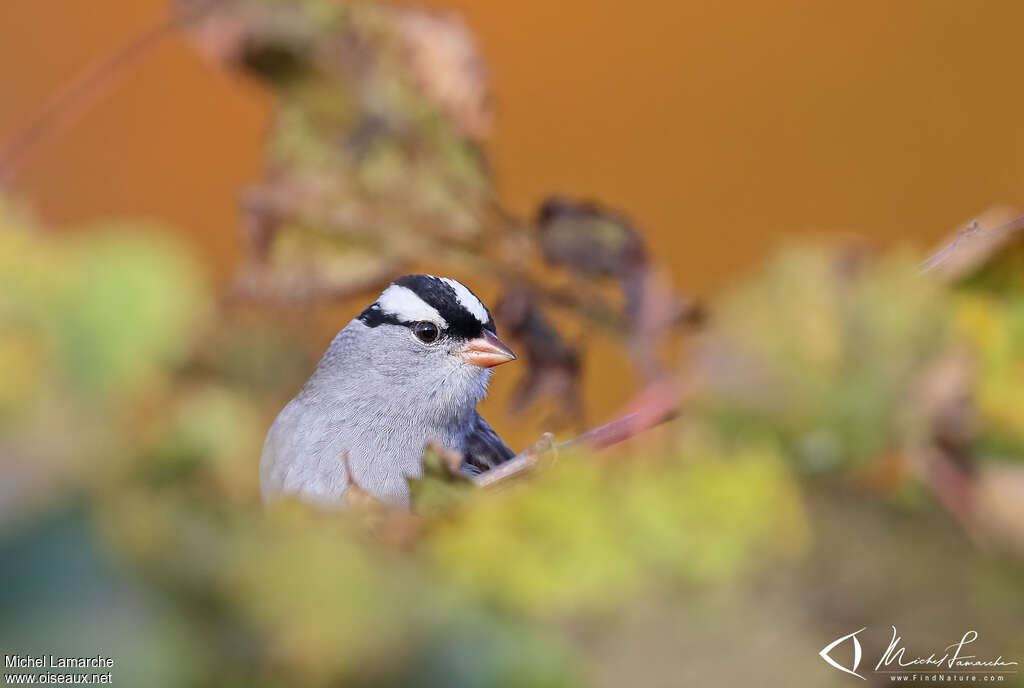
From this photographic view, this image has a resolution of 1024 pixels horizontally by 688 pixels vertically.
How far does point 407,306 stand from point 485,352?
199 millimetres

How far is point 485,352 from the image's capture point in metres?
1.55

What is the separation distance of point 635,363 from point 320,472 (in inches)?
39.3

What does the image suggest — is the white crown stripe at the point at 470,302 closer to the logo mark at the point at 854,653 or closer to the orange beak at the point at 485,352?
the orange beak at the point at 485,352

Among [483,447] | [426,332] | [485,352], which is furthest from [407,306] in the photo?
[483,447]

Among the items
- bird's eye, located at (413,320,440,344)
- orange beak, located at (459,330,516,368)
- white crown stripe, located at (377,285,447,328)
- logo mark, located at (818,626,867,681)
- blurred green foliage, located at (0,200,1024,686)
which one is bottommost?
logo mark, located at (818,626,867,681)

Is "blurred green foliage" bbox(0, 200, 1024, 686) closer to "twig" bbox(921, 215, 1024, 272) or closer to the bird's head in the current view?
"twig" bbox(921, 215, 1024, 272)

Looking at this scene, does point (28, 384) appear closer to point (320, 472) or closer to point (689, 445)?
point (689, 445)

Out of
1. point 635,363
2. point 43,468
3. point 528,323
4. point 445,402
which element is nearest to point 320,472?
point 445,402

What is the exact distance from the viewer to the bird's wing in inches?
52.8

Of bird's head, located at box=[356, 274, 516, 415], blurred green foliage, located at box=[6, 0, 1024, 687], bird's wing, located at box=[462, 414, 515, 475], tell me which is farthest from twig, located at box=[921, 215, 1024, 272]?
bird's head, located at box=[356, 274, 516, 415]

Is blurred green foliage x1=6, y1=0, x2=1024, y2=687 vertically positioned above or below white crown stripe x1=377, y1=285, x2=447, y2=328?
below

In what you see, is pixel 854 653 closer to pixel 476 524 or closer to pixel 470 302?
pixel 476 524

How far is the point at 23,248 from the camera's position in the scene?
19 cm

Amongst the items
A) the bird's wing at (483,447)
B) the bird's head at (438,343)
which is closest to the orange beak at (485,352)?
the bird's head at (438,343)
